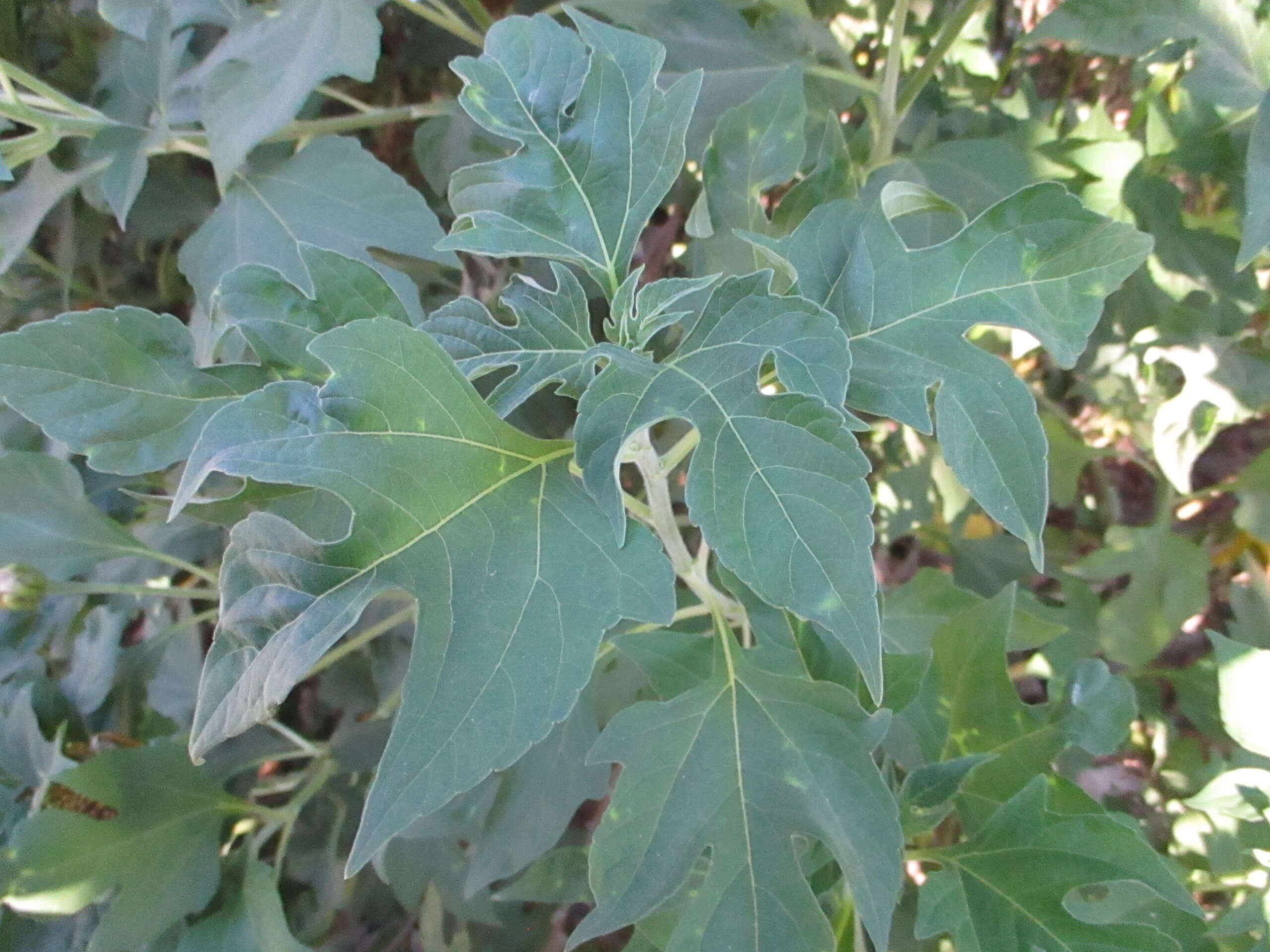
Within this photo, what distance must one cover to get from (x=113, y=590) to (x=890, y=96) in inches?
39.2

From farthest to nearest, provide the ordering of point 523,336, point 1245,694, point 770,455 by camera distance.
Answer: point 1245,694 < point 523,336 < point 770,455

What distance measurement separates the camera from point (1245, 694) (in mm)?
801

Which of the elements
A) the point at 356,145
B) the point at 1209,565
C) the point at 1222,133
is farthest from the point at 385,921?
the point at 1222,133

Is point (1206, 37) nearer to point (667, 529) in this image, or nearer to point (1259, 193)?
point (1259, 193)

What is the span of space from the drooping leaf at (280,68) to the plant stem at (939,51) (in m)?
0.55

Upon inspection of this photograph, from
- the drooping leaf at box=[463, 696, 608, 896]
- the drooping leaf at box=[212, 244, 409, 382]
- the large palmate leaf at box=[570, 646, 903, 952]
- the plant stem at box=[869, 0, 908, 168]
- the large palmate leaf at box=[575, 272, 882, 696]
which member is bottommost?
the drooping leaf at box=[463, 696, 608, 896]

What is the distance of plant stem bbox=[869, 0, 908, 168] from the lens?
2.92ft

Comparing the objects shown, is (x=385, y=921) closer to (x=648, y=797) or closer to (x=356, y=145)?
(x=648, y=797)

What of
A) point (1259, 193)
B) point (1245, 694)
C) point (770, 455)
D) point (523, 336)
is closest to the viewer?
point (770, 455)

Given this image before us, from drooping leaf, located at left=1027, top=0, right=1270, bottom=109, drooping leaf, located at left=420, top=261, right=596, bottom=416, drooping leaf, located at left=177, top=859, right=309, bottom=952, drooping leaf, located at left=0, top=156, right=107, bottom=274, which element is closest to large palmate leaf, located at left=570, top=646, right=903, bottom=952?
drooping leaf, located at left=420, top=261, right=596, bottom=416

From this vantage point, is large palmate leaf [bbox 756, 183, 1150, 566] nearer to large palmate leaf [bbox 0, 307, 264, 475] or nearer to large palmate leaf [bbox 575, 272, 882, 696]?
large palmate leaf [bbox 575, 272, 882, 696]

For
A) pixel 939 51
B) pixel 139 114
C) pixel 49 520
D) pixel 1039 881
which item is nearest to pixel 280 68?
pixel 139 114

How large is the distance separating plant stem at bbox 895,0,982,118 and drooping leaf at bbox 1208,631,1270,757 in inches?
24.2

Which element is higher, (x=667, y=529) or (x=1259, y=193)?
(x=1259, y=193)
